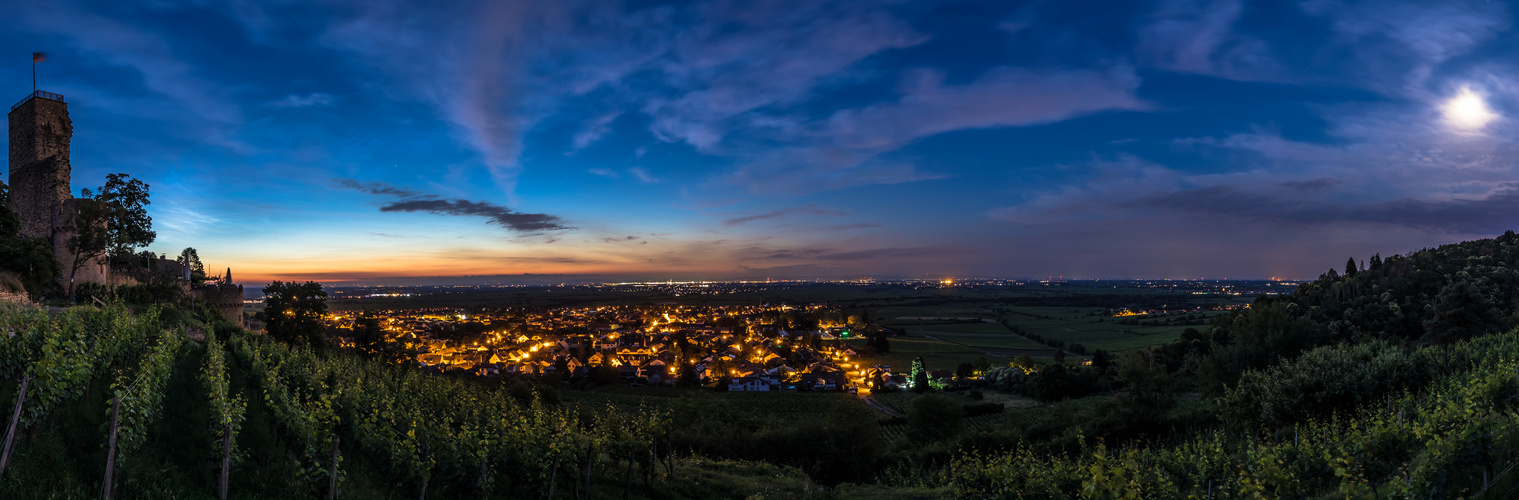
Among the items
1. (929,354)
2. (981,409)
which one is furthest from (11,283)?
(929,354)

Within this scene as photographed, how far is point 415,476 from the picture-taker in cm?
866

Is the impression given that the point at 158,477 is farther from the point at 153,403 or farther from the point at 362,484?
the point at 362,484

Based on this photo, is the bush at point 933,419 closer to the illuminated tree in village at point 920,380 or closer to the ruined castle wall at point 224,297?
the illuminated tree in village at point 920,380

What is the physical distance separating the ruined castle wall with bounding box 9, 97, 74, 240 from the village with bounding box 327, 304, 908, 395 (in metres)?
18.2

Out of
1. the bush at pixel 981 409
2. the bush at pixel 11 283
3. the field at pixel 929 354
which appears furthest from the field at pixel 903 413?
the bush at pixel 11 283

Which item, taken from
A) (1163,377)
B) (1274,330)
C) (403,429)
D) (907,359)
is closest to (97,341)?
(403,429)

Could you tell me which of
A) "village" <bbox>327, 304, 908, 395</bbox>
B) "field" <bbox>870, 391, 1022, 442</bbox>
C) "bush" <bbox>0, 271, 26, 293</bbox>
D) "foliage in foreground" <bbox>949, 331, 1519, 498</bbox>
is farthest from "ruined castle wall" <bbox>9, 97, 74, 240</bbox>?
"field" <bbox>870, 391, 1022, 442</bbox>

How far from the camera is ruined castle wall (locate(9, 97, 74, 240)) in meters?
28.7

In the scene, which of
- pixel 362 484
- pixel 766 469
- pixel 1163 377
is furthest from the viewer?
pixel 1163 377

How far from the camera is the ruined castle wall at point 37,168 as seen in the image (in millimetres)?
28719

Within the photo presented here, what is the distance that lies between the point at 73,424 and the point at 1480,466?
→ 21331 mm

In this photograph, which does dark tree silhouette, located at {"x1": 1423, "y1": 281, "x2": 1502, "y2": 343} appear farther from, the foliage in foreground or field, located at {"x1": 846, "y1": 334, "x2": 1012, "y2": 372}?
field, located at {"x1": 846, "y1": 334, "x2": 1012, "y2": 372}

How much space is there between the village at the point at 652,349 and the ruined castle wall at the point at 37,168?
1823 cm

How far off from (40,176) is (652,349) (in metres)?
70.2
